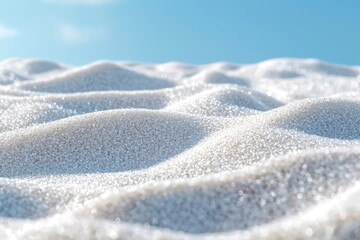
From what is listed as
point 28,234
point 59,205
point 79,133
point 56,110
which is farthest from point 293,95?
point 28,234

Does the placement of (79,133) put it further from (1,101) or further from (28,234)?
(28,234)

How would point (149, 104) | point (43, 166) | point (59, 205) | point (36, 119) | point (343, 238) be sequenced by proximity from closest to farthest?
point (343, 238), point (59, 205), point (43, 166), point (36, 119), point (149, 104)

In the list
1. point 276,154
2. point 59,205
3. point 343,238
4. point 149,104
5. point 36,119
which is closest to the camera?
point 343,238

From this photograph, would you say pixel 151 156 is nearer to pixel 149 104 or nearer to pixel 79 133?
pixel 79 133

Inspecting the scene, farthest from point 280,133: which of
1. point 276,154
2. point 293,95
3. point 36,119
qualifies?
point 293,95

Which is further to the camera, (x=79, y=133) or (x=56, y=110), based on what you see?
(x=56, y=110)

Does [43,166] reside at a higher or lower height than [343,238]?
lower
